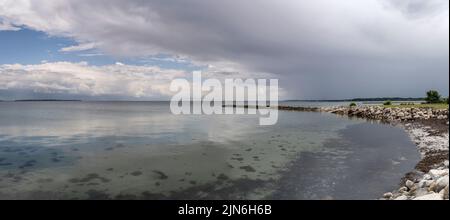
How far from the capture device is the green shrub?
248ft

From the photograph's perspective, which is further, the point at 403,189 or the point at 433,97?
the point at 433,97

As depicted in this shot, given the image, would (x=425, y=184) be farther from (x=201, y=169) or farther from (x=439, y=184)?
(x=201, y=169)

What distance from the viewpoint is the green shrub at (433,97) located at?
248 ft

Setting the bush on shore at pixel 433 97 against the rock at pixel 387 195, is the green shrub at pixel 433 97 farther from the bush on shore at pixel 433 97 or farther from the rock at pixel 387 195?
the rock at pixel 387 195

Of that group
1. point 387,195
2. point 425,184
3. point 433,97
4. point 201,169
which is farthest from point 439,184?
point 433,97

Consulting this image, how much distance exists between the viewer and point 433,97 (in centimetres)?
7650

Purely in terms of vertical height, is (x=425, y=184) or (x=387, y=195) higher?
(x=425, y=184)

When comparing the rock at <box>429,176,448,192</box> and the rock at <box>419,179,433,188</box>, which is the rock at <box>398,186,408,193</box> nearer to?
the rock at <box>419,179,433,188</box>

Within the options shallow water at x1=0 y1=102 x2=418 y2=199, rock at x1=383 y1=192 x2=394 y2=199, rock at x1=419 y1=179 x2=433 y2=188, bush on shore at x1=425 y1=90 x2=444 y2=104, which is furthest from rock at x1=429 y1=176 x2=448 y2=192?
bush on shore at x1=425 y1=90 x2=444 y2=104

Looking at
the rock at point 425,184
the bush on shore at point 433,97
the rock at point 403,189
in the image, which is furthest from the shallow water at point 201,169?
the bush on shore at point 433,97

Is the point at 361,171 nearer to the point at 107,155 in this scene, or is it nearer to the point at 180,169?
the point at 180,169

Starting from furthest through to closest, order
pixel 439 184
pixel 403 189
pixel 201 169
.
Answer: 1. pixel 201 169
2. pixel 403 189
3. pixel 439 184

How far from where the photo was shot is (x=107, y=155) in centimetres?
2050

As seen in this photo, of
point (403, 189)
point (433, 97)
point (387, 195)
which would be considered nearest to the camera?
point (387, 195)
